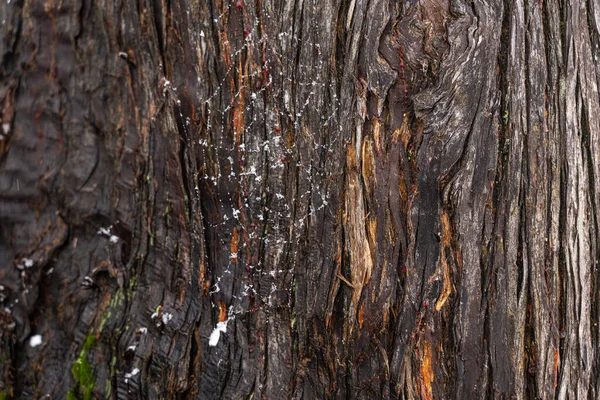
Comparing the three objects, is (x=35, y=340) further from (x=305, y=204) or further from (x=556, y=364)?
(x=556, y=364)

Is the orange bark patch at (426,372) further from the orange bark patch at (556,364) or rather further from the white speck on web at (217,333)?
the white speck on web at (217,333)

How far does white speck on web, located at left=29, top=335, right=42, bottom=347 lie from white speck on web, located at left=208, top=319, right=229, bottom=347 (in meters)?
0.52

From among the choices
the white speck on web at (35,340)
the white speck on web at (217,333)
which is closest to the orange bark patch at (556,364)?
the white speck on web at (217,333)

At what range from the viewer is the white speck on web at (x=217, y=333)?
1.66 m

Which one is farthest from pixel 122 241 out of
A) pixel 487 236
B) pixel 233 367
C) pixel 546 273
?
pixel 546 273

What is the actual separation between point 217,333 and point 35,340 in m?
0.56

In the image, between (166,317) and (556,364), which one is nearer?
(166,317)

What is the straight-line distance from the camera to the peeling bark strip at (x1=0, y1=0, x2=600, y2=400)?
1.51m

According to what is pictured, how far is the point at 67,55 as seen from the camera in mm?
1473

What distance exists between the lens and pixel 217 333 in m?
1.67

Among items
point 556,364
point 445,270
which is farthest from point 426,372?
point 556,364

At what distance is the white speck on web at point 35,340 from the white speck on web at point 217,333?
1.70 ft

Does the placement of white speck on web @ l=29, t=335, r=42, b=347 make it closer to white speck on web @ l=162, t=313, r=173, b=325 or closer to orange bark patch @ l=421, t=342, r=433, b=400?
white speck on web @ l=162, t=313, r=173, b=325

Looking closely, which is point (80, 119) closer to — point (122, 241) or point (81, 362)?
point (122, 241)
